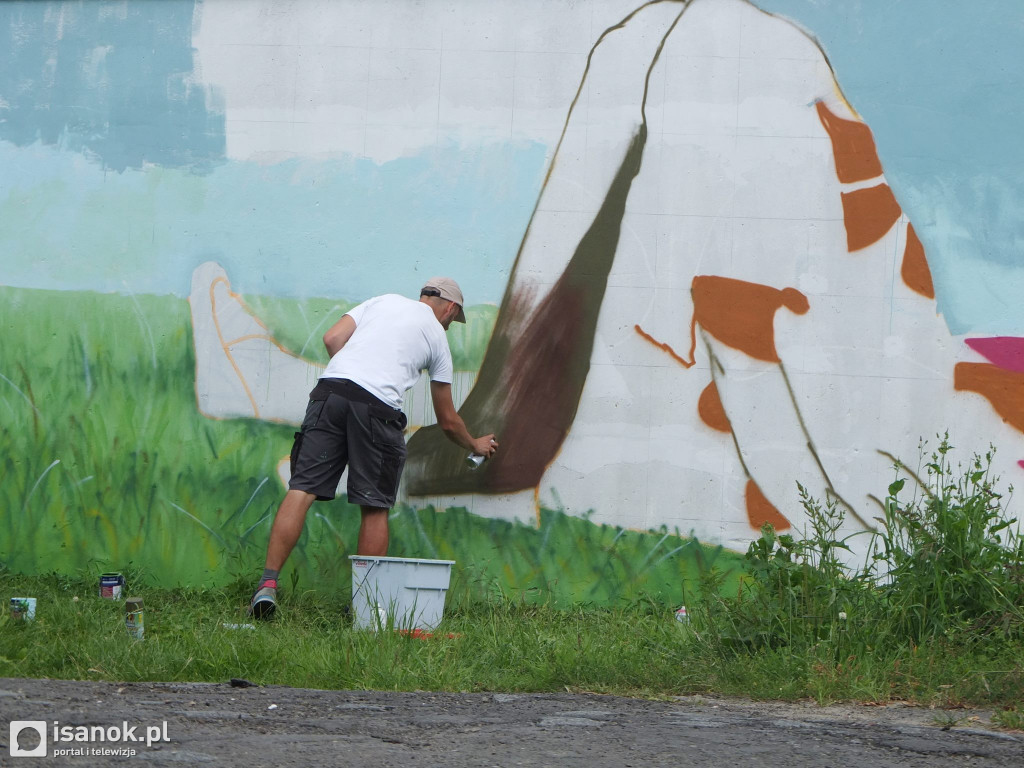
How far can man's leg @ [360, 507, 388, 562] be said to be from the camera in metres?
3.95

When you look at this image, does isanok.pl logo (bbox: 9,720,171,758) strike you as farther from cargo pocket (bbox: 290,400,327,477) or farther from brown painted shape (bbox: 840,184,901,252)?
brown painted shape (bbox: 840,184,901,252)

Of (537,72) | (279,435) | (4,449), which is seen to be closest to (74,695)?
(279,435)

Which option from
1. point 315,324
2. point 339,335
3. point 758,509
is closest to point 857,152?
point 758,509

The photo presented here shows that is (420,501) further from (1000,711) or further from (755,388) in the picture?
(1000,711)

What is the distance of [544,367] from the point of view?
13.9 feet

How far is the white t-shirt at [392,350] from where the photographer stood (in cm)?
392

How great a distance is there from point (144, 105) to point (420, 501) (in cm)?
212

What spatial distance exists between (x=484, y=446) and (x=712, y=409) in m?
0.98

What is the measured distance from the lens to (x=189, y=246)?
4309mm

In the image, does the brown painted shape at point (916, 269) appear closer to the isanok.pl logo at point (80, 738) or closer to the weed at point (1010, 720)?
the weed at point (1010, 720)

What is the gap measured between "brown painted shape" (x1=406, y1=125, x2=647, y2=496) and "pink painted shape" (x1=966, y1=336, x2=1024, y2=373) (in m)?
1.61

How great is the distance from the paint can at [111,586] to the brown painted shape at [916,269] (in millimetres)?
3466

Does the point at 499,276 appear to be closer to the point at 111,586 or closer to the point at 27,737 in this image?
the point at 111,586

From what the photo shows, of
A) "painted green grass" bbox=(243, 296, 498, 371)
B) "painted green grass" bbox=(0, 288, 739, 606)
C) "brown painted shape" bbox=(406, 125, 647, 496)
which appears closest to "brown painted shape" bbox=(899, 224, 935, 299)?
"brown painted shape" bbox=(406, 125, 647, 496)
